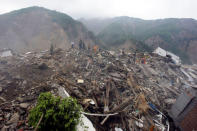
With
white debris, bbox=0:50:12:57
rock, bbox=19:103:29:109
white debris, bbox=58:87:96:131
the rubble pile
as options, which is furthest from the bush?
white debris, bbox=0:50:12:57

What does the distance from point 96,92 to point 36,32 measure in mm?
26775

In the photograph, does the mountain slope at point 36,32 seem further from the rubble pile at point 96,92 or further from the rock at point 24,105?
the rock at point 24,105

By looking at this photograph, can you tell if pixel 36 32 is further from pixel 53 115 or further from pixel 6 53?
pixel 53 115

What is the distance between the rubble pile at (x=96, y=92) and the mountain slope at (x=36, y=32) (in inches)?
534

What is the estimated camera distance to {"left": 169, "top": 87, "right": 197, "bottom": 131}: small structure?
15.0ft

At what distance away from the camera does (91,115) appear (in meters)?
4.64

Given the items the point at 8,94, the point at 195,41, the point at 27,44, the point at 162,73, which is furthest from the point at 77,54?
the point at 195,41

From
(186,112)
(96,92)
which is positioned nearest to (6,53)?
(96,92)

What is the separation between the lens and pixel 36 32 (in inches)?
1012

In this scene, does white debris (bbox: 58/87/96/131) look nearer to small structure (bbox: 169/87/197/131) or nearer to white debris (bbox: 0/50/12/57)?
small structure (bbox: 169/87/197/131)

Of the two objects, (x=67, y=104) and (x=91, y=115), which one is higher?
(x=67, y=104)

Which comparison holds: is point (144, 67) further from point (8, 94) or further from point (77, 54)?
point (8, 94)

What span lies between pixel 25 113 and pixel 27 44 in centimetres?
2281

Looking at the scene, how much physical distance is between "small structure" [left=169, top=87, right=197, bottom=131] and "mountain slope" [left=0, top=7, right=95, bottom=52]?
2077 centimetres
